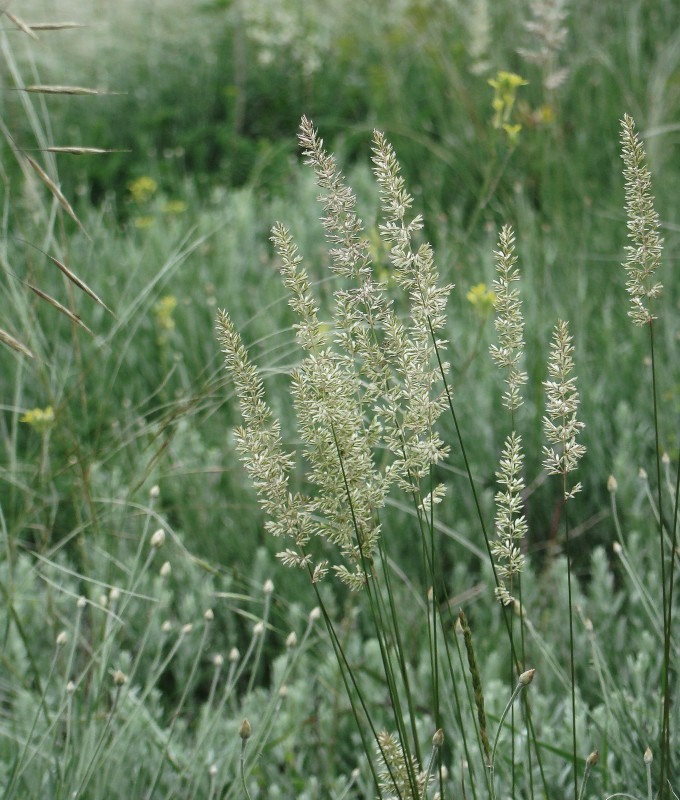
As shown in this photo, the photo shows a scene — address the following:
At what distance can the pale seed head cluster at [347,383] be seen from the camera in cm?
97

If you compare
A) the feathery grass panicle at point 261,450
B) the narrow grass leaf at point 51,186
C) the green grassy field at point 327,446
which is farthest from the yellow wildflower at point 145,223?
the feathery grass panicle at point 261,450

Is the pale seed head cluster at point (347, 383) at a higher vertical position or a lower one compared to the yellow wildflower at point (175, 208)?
higher

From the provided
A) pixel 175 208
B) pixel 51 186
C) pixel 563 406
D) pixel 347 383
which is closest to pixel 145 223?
pixel 175 208

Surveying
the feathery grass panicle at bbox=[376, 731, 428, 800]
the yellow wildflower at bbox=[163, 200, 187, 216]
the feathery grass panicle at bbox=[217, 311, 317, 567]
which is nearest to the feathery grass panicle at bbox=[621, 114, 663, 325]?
the feathery grass panicle at bbox=[217, 311, 317, 567]

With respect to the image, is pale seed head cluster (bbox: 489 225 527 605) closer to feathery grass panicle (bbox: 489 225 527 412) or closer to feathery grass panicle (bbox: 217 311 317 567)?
feathery grass panicle (bbox: 489 225 527 412)

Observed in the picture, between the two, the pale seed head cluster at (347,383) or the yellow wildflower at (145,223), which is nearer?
the pale seed head cluster at (347,383)

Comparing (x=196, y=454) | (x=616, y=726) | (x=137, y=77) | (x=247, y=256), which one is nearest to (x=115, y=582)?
(x=196, y=454)

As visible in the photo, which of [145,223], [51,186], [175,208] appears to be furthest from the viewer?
[175,208]

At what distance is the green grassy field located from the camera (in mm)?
1521

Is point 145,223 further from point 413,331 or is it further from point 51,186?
point 413,331

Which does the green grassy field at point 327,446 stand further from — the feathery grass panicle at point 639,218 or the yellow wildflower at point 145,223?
the feathery grass panicle at point 639,218

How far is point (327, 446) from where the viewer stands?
3.48 ft

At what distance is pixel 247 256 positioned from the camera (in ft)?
13.7

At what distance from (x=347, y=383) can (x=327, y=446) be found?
0.23ft
